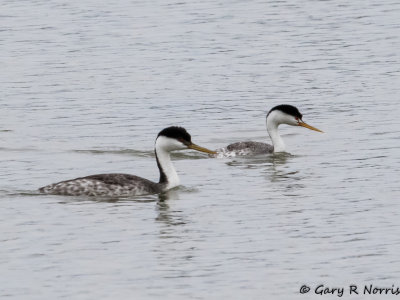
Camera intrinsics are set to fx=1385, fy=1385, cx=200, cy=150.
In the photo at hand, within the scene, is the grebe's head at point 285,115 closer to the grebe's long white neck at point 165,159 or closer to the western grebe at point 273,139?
the western grebe at point 273,139

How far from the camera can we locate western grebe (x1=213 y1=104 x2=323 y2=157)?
2881cm

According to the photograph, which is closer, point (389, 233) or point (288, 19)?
→ point (389, 233)

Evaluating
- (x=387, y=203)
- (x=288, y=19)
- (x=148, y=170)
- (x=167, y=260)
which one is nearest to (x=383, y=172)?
(x=387, y=203)

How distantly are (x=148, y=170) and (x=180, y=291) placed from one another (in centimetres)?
1040

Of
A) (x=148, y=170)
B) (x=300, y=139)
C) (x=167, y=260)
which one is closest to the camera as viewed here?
(x=167, y=260)

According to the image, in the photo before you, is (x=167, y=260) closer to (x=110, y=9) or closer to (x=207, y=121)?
(x=207, y=121)

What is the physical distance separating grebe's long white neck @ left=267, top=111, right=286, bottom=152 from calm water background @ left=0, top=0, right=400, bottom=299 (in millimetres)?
373

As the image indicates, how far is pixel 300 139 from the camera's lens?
103ft

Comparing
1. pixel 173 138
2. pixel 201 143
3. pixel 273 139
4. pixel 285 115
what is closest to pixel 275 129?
pixel 273 139

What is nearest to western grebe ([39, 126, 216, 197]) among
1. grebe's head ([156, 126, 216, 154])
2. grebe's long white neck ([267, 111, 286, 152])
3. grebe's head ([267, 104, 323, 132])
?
grebe's head ([156, 126, 216, 154])

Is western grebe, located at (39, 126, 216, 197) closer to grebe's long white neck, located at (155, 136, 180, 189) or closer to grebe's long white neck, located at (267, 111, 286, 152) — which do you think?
grebe's long white neck, located at (155, 136, 180, 189)

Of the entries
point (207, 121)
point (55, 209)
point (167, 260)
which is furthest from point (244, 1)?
point (167, 260)

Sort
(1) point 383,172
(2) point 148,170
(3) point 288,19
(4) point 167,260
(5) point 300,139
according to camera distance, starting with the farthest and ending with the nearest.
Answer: (3) point 288,19 < (5) point 300,139 < (2) point 148,170 < (1) point 383,172 < (4) point 167,260

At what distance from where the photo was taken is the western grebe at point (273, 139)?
28812mm
